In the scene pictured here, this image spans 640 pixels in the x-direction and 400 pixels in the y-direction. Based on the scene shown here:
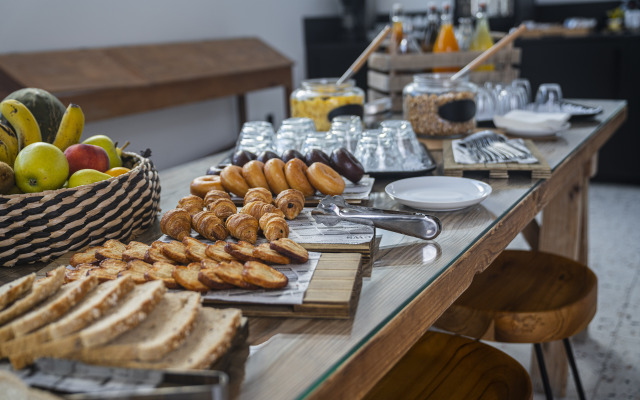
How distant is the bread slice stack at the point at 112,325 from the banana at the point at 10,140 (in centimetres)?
47

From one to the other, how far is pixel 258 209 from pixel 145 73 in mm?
2419

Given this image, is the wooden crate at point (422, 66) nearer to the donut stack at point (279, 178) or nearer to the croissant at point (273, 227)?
the donut stack at point (279, 178)

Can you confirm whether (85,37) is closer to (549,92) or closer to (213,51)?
(213,51)

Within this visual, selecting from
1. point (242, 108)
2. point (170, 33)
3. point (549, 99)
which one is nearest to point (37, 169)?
point (549, 99)

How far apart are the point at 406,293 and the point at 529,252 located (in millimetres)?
1024

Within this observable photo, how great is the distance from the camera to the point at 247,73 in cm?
385

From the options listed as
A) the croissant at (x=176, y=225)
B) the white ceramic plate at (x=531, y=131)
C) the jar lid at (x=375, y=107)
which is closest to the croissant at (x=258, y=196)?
the croissant at (x=176, y=225)

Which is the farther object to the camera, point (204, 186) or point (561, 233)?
point (561, 233)

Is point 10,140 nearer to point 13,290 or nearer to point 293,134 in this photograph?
point 13,290

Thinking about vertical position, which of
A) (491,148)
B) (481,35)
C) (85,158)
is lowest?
(491,148)

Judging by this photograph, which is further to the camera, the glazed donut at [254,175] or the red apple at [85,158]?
the glazed donut at [254,175]

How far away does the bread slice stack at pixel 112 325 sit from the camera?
575 millimetres

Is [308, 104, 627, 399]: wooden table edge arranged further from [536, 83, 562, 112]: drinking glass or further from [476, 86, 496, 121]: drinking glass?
[536, 83, 562, 112]: drinking glass

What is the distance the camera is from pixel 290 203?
104 cm
